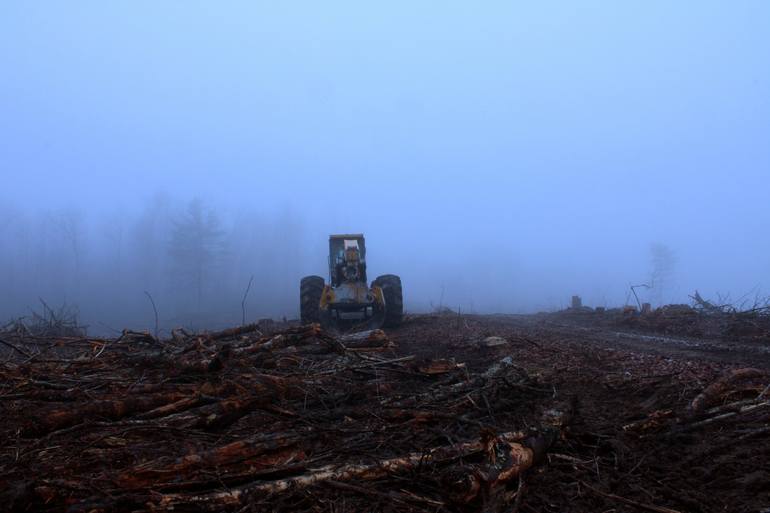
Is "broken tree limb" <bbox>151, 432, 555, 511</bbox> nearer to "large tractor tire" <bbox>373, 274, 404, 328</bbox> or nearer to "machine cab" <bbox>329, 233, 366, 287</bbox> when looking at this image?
"large tractor tire" <bbox>373, 274, 404, 328</bbox>

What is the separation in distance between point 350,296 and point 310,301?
4.16 ft

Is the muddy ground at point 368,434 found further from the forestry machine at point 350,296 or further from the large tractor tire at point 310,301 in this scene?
the large tractor tire at point 310,301

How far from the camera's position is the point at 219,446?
13.3 feet

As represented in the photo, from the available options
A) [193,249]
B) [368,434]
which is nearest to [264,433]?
[368,434]

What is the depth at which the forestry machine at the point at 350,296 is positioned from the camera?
14711mm

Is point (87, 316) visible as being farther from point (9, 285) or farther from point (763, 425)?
point (763, 425)

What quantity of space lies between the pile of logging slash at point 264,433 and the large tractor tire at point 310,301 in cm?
793

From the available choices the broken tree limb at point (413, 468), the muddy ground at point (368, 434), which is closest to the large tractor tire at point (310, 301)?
the muddy ground at point (368, 434)

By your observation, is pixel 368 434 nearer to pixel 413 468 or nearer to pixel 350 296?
pixel 413 468

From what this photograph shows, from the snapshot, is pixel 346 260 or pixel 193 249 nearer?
pixel 346 260

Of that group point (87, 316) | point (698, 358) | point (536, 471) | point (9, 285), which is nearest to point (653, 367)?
point (698, 358)

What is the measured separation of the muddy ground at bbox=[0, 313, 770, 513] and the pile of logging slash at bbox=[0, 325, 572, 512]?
0.02 metres

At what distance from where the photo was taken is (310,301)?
597 inches

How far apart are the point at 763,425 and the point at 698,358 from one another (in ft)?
14.2
